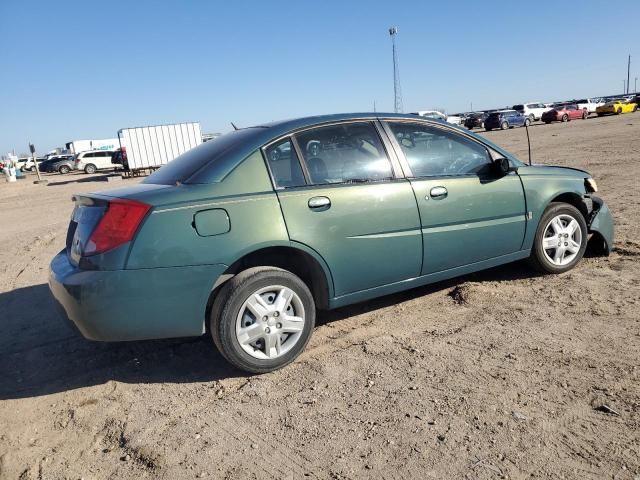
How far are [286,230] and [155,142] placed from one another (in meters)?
25.7

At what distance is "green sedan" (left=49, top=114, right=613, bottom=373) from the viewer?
→ 3000 mm

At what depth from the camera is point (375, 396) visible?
A: 115 inches

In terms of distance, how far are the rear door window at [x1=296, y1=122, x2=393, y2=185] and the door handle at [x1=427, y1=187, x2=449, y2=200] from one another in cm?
37

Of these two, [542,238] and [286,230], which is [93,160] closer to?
[542,238]

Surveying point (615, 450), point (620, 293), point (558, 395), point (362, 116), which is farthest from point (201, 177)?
point (620, 293)

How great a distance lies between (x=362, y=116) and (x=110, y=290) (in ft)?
7.20

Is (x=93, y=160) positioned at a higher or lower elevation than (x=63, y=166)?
higher

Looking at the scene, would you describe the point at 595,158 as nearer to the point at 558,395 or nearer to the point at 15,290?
the point at 558,395

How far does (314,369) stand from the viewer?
333 centimetres

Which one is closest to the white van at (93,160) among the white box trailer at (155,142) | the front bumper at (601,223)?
the white box trailer at (155,142)

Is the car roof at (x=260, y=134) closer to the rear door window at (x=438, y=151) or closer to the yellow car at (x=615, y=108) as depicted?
the rear door window at (x=438, y=151)

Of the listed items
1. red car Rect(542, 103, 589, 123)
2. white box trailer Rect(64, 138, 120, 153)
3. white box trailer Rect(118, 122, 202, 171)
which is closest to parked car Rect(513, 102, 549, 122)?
red car Rect(542, 103, 589, 123)

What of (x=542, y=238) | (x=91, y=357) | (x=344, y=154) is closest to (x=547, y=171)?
(x=542, y=238)

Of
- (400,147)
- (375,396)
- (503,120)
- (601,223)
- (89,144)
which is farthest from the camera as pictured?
(89,144)
